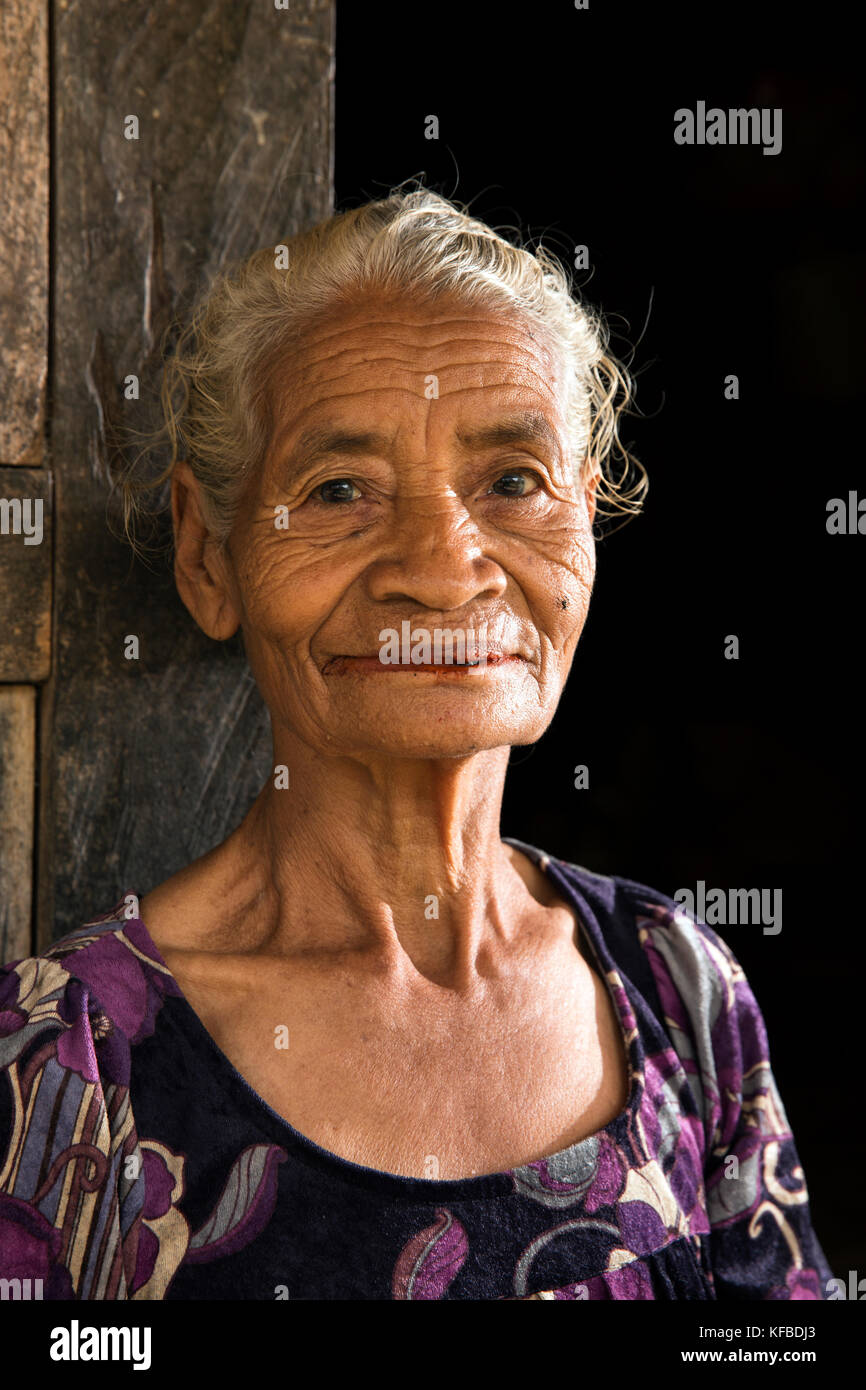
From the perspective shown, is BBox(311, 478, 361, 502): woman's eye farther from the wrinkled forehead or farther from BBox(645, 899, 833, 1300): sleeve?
BBox(645, 899, 833, 1300): sleeve

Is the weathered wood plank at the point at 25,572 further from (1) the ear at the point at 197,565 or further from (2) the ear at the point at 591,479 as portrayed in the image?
(2) the ear at the point at 591,479

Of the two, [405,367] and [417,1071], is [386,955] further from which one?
[405,367]

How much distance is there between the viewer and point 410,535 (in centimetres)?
175

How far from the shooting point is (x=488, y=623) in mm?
1742

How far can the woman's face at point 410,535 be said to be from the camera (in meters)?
1.72

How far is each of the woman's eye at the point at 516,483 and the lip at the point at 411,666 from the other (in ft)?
0.78

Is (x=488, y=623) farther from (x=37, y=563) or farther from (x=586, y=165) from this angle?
(x=586, y=165)

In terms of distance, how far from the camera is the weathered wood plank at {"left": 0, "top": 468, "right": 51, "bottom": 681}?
1.99 m

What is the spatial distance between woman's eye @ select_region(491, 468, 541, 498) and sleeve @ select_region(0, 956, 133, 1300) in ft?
2.99

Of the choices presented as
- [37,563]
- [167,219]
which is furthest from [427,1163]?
[167,219]

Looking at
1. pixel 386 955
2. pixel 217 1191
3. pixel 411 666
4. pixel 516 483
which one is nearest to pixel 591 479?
pixel 516 483

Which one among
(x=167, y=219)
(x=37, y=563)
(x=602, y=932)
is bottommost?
(x=602, y=932)

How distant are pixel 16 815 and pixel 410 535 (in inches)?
32.3
